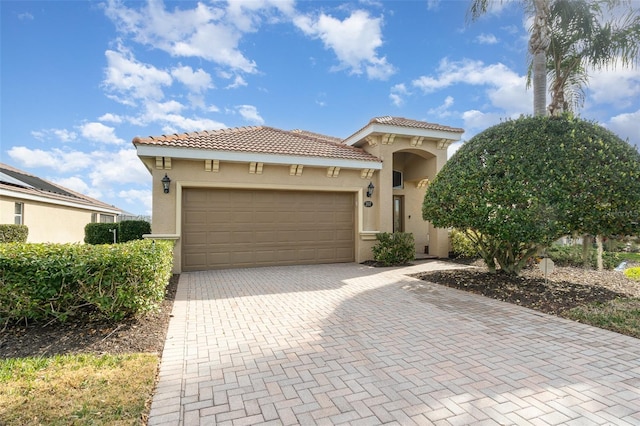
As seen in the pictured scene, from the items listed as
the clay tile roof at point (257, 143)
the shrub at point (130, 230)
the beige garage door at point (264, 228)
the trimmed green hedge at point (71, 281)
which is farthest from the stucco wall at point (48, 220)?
the trimmed green hedge at point (71, 281)

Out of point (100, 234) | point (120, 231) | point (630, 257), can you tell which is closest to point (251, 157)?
point (120, 231)

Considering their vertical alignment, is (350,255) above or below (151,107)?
below

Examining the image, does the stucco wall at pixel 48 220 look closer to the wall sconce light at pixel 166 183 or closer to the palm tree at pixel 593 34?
the wall sconce light at pixel 166 183

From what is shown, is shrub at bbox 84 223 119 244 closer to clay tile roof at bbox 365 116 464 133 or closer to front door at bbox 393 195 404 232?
clay tile roof at bbox 365 116 464 133

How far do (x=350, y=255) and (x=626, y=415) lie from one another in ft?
29.1

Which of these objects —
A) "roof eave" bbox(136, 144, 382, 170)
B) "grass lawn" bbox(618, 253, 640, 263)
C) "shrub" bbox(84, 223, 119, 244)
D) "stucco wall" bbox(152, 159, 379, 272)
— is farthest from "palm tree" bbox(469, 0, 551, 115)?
"shrub" bbox(84, 223, 119, 244)

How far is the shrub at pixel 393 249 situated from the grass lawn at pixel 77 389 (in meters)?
8.06

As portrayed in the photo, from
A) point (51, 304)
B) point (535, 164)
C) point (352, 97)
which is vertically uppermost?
point (352, 97)

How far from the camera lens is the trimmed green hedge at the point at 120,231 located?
1169cm

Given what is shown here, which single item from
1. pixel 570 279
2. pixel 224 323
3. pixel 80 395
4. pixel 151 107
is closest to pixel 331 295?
pixel 224 323

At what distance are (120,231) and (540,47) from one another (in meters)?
15.2

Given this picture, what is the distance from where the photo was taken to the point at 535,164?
6508 millimetres

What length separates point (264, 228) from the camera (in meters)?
10.3

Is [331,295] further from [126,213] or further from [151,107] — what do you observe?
[126,213]
